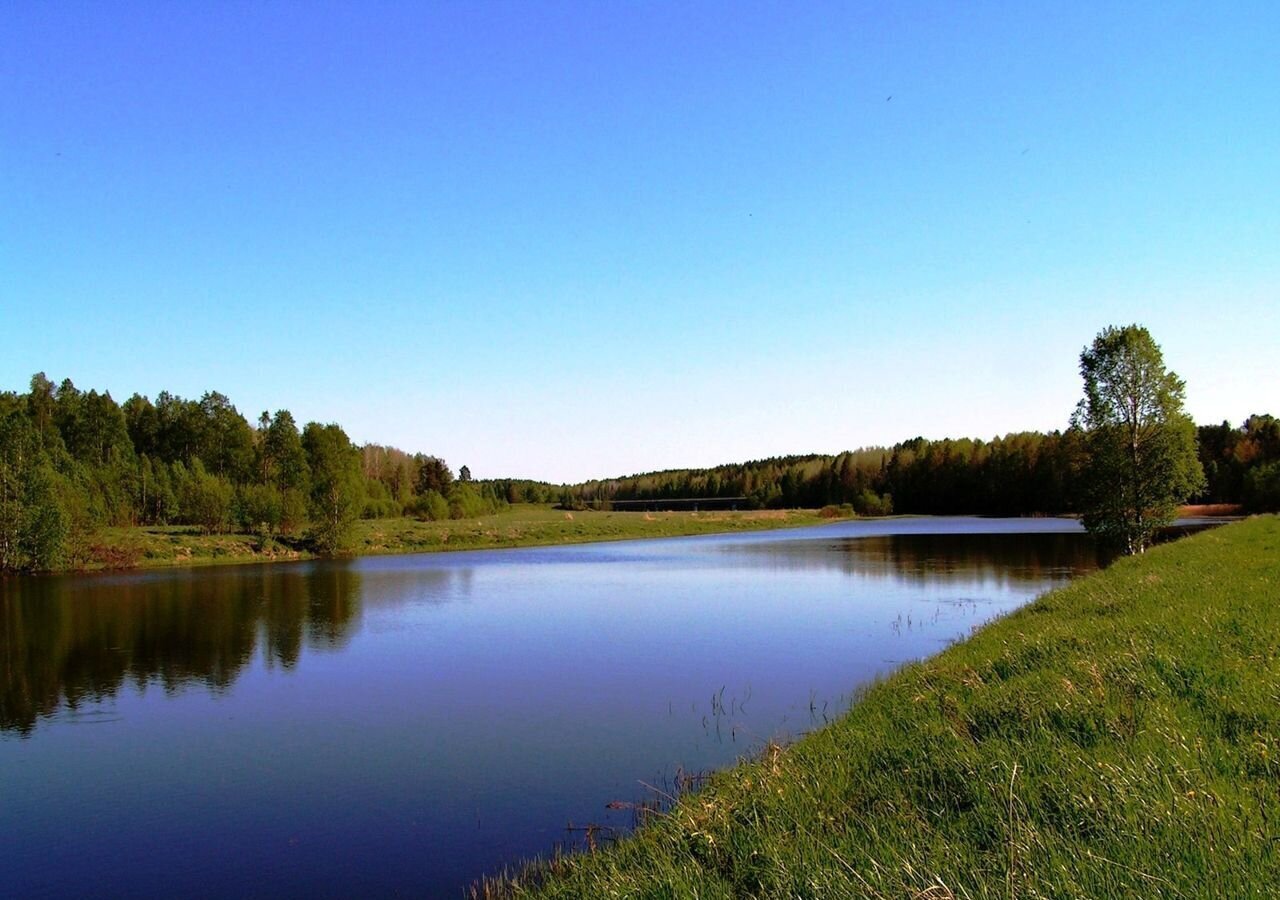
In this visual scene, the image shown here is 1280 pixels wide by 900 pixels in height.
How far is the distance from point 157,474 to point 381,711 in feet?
174

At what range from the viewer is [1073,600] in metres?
15.5

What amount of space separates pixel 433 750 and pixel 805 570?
27984mm

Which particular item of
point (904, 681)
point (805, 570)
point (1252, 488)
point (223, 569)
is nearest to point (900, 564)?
point (805, 570)

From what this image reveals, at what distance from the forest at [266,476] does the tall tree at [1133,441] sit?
177 centimetres

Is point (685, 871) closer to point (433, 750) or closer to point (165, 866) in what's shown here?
point (165, 866)

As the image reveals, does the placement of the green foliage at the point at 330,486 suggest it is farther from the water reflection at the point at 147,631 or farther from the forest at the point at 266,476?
the water reflection at the point at 147,631

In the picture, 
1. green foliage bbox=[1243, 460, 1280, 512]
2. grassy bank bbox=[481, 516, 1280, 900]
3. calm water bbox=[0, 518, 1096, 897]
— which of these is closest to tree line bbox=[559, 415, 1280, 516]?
green foliage bbox=[1243, 460, 1280, 512]

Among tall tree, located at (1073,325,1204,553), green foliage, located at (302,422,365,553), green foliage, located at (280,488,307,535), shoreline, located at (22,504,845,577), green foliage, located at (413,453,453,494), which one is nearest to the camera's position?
tall tree, located at (1073,325,1204,553)

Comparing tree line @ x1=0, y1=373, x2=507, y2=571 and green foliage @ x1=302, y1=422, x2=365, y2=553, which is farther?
green foliage @ x1=302, y1=422, x2=365, y2=553

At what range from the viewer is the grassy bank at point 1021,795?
4.31 m

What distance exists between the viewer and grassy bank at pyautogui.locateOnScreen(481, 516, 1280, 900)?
4.31 meters

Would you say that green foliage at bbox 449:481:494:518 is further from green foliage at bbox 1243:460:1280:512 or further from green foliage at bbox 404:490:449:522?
green foliage at bbox 1243:460:1280:512

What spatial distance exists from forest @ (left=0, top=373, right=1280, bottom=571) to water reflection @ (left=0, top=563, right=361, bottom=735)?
22.5 feet

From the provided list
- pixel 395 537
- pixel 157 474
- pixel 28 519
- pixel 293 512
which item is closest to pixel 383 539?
pixel 395 537
